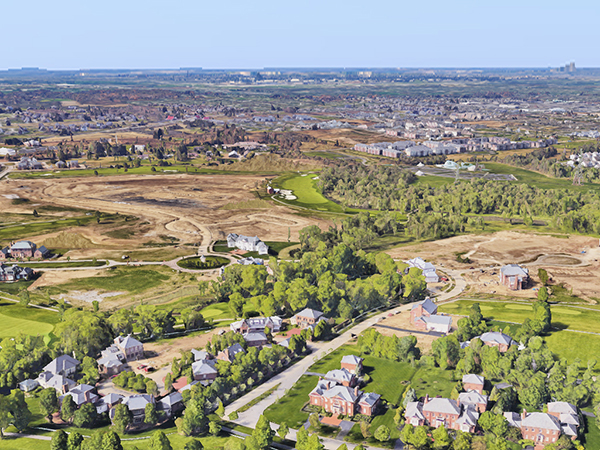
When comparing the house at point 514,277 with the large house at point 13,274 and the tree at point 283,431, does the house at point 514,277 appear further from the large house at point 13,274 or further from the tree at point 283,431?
the large house at point 13,274

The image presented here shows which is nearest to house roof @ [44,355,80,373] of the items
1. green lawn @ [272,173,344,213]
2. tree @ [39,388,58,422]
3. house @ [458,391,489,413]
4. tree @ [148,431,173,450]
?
tree @ [39,388,58,422]

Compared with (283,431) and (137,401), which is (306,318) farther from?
(137,401)

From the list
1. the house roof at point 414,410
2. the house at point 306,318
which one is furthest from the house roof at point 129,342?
the house roof at point 414,410

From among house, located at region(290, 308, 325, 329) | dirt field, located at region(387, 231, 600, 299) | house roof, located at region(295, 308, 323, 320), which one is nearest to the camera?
house, located at region(290, 308, 325, 329)

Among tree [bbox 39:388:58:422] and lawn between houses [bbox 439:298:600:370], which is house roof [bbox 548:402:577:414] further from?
tree [bbox 39:388:58:422]

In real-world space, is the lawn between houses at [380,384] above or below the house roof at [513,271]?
below

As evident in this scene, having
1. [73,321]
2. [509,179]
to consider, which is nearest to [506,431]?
[73,321]
